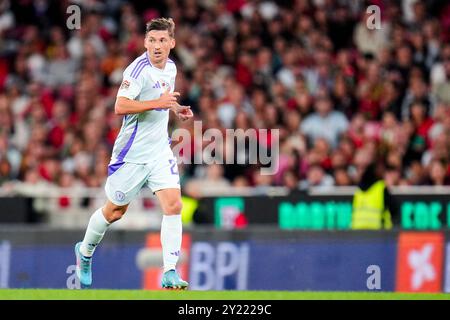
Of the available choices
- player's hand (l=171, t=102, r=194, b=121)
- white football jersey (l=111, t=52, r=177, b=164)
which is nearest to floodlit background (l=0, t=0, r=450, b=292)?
white football jersey (l=111, t=52, r=177, b=164)

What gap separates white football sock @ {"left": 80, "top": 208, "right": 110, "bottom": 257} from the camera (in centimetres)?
1130

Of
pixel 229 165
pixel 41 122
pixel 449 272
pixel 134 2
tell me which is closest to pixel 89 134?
pixel 41 122

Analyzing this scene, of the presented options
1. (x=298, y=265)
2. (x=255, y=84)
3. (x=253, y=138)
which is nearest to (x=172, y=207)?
(x=298, y=265)

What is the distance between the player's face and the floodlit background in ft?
15.4

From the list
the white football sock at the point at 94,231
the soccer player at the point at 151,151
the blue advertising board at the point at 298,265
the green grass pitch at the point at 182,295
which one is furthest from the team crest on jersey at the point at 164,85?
the blue advertising board at the point at 298,265

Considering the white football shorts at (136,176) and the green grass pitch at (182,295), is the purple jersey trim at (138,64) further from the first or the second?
the green grass pitch at (182,295)

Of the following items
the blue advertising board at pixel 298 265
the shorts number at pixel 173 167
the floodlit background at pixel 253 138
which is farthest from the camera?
the floodlit background at pixel 253 138

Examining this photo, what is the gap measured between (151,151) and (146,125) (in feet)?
0.71

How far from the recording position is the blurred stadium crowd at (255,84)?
18297 mm

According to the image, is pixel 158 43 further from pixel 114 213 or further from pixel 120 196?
pixel 114 213

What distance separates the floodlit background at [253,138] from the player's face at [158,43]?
15.4ft

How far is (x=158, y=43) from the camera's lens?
35.8ft
